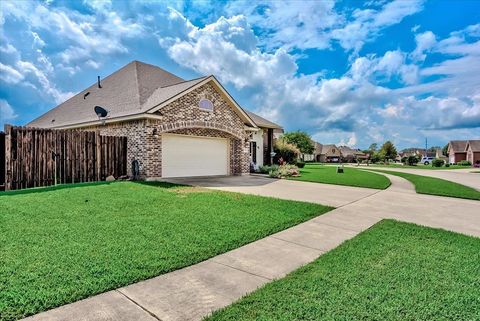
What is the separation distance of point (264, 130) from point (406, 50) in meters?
10.9

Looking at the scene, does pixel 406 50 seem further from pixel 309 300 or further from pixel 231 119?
pixel 309 300

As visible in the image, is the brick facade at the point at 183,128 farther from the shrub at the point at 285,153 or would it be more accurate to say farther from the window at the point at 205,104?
the shrub at the point at 285,153

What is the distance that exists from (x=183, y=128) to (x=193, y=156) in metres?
1.93

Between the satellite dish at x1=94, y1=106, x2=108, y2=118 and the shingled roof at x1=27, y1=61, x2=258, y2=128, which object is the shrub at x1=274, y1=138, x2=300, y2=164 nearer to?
the shingled roof at x1=27, y1=61, x2=258, y2=128

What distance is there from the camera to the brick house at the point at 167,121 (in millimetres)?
12953

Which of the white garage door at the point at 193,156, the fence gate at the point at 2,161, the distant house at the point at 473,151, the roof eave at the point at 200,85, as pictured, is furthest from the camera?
the distant house at the point at 473,151

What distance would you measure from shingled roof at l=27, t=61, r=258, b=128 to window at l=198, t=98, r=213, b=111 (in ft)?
3.23

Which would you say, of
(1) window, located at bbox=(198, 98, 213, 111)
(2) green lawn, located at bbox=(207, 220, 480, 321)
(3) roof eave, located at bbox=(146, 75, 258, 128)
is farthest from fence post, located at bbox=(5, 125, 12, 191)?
(2) green lawn, located at bbox=(207, 220, 480, 321)

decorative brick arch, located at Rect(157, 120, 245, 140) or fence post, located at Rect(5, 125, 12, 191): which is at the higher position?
decorative brick arch, located at Rect(157, 120, 245, 140)

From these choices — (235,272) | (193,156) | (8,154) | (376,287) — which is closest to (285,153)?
(193,156)

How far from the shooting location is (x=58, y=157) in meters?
11.3

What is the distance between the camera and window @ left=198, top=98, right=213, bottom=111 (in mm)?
14727

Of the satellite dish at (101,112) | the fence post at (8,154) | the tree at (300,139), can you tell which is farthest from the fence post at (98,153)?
the tree at (300,139)

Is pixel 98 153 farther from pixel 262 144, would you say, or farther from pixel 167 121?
pixel 262 144
